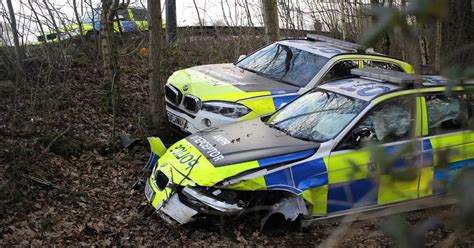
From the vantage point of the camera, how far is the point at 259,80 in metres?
7.29

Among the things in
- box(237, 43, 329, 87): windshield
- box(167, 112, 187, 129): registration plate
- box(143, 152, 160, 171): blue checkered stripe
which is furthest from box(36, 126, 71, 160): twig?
box(237, 43, 329, 87): windshield

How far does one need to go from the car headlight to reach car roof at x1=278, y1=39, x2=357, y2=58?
4.94 ft

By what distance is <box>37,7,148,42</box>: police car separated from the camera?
9.30 metres

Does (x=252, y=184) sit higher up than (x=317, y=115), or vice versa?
(x=317, y=115)

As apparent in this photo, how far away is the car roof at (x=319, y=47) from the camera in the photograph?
7352 mm

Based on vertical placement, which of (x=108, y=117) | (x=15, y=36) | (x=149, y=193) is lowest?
(x=149, y=193)

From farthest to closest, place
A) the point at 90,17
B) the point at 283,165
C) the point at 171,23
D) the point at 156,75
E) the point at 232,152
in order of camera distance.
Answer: the point at 171,23 < the point at 90,17 < the point at 156,75 < the point at 232,152 < the point at 283,165

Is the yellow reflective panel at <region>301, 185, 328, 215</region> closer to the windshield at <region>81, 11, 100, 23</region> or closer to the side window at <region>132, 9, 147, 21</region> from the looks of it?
the windshield at <region>81, 11, 100, 23</region>

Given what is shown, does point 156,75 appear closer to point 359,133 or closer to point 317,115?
point 317,115

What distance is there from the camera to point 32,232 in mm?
4914

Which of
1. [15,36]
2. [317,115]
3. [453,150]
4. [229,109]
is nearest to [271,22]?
[229,109]

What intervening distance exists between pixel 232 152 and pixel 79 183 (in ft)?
7.59

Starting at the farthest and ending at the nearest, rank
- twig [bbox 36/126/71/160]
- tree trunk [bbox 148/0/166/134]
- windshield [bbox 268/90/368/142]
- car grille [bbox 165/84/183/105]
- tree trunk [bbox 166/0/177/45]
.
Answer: tree trunk [bbox 166/0/177/45], tree trunk [bbox 148/0/166/134], car grille [bbox 165/84/183/105], twig [bbox 36/126/71/160], windshield [bbox 268/90/368/142]

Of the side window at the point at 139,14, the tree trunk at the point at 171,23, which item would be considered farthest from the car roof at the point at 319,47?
the tree trunk at the point at 171,23
